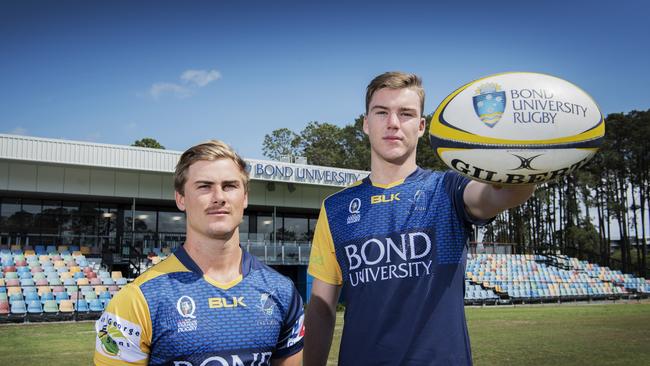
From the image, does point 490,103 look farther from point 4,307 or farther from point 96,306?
point 4,307

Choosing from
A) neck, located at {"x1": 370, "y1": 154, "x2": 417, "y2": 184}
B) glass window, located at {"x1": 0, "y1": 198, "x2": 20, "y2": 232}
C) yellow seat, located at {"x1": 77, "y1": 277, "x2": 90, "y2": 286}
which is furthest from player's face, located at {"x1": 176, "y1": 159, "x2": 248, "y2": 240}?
glass window, located at {"x1": 0, "y1": 198, "x2": 20, "y2": 232}

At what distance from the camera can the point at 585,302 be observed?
29469 mm

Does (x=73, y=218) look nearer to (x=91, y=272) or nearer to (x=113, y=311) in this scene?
(x=91, y=272)

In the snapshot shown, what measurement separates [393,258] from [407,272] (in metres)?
0.10

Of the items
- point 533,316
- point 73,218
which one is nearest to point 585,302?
point 533,316

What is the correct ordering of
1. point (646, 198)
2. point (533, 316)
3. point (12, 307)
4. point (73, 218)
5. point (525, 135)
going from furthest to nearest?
1. point (646, 198)
2. point (73, 218)
3. point (533, 316)
4. point (12, 307)
5. point (525, 135)

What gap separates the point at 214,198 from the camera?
257 cm

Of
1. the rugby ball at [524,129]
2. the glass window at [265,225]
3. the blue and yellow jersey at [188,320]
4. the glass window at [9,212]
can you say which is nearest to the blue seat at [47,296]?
the glass window at [9,212]

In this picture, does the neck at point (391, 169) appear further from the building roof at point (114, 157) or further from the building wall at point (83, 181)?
the building wall at point (83, 181)

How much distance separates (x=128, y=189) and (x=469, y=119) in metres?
24.8

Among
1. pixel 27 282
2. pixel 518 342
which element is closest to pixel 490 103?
pixel 518 342

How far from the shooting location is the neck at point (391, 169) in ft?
9.39

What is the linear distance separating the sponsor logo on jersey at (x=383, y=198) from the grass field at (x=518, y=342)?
22.0 ft

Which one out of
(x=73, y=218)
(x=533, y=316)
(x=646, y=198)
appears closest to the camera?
(x=533, y=316)
